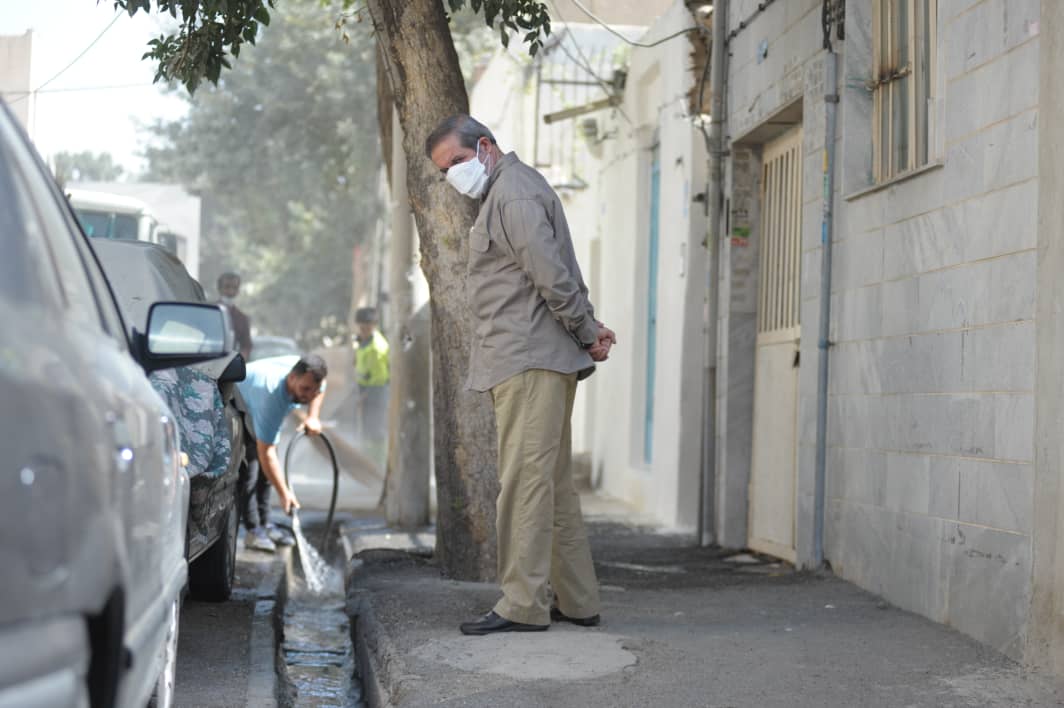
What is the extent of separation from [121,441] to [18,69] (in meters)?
12.6

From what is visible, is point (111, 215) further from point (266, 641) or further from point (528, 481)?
point (528, 481)

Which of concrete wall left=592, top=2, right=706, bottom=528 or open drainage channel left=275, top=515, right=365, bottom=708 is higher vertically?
concrete wall left=592, top=2, right=706, bottom=528

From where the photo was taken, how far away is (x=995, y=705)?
186 inches

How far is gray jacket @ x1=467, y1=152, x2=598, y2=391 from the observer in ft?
18.1

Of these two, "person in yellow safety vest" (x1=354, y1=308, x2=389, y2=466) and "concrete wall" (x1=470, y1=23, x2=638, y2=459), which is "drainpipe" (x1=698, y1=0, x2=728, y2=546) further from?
"person in yellow safety vest" (x1=354, y1=308, x2=389, y2=466)

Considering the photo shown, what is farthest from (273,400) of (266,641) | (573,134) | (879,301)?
(573,134)

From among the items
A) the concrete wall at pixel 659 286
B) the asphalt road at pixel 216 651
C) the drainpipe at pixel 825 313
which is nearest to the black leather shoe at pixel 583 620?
the asphalt road at pixel 216 651

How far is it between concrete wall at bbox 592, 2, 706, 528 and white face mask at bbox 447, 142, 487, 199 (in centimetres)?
590

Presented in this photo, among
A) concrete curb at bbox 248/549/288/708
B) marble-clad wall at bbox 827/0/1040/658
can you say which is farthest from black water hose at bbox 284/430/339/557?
marble-clad wall at bbox 827/0/1040/658

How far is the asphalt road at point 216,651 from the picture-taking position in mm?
5336

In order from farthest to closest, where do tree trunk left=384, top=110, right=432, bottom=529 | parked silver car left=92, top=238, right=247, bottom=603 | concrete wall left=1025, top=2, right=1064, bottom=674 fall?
tree trunk left=384, top=110, right=432, bottom=529 → parked silver car left=92, top=238, right=247, bottom=603 → concrete wall left=1025, top=2, right=1064, bottom=674

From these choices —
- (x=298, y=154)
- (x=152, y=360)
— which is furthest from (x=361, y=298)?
(x=152, y=360)

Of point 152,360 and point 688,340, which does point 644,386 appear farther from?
point 152,360

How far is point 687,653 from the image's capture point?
555 cm
